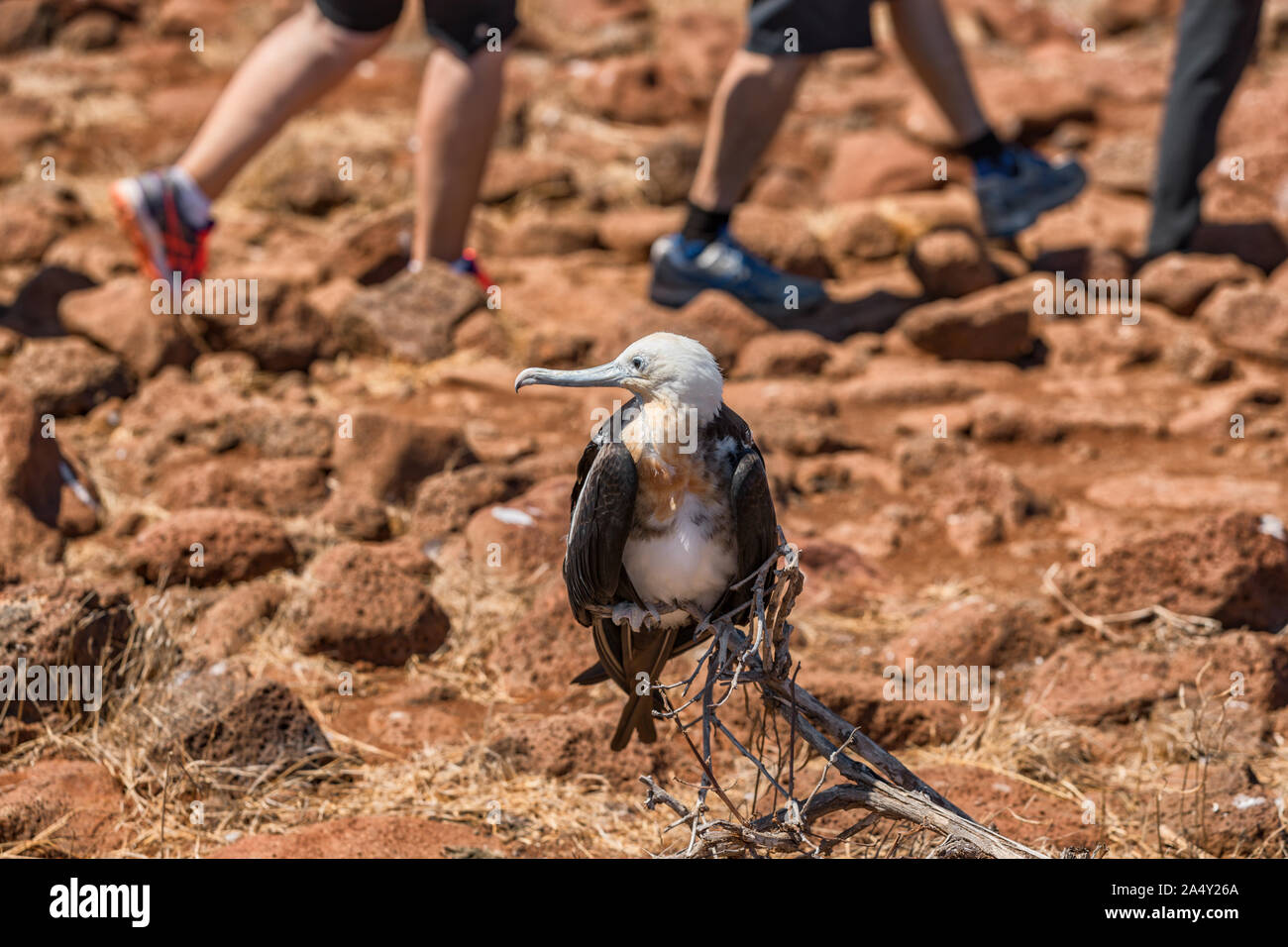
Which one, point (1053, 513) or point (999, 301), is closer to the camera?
point (1053, 513)

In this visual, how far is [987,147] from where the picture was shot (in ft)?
19.2

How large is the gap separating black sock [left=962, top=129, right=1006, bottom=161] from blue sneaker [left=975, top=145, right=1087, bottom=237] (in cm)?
2

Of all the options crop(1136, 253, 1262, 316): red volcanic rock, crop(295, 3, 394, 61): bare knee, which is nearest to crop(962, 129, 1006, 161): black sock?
crop(1136, 253, 1262, 316): red volcanic rock

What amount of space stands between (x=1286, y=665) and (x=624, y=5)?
7.80 meters

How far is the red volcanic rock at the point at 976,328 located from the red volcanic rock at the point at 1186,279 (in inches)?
23.1

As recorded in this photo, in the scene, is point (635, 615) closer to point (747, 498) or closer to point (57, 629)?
point (747, 498)

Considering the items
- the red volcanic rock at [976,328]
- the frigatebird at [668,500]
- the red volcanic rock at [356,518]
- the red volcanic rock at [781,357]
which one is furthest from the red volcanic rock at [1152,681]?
the red volcanic rock at [976,328]

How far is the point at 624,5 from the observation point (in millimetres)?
9969

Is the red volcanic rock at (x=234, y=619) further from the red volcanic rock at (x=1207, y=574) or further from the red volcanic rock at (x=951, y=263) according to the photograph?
the red volcanic rock at (x=951, y=263)

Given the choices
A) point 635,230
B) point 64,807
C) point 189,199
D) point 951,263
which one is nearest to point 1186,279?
point 951,263

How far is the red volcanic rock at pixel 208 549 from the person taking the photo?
365cm

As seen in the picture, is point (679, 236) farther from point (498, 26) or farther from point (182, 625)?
point (182, 625)

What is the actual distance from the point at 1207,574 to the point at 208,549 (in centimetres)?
247
